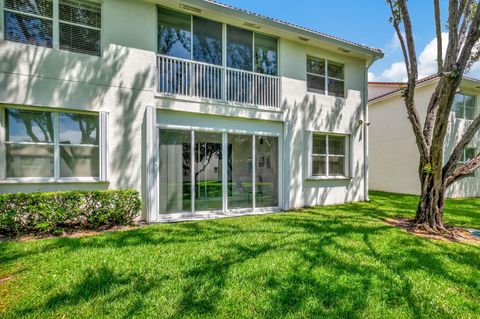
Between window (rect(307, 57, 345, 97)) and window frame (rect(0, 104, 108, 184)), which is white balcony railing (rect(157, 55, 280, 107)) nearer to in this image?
window (rect(307, 57, 345, 97))

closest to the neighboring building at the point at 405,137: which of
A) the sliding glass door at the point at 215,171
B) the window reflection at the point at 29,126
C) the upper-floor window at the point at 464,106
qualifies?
the upper-floor window at the point at 464,106

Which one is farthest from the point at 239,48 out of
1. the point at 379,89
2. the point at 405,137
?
the point at 379,89

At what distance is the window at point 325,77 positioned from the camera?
10.6m

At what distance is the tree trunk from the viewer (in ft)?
22.2

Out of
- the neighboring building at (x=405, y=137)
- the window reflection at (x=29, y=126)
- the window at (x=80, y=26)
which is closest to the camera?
the window reflection at (x=29, y=126)

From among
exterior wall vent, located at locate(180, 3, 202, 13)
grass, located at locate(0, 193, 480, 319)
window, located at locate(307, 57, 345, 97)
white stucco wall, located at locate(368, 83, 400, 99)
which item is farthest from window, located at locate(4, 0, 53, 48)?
white stucco wall, located at locate(368, 83, 400, 99)

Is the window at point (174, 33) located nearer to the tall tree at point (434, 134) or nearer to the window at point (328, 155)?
the window at point (328, 155)

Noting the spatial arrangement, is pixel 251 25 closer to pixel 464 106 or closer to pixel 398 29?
pixel 398 29

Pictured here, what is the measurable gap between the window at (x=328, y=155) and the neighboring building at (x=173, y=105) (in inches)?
2.5

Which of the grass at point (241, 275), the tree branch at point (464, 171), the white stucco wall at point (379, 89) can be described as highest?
the white stucco wall at point (379, 89)

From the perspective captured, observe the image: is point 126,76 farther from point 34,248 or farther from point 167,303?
point 167,303

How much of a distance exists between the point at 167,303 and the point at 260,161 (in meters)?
6.58

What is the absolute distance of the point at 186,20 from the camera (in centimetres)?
804

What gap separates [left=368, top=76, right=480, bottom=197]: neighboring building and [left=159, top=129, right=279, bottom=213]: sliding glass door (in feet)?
31.9
